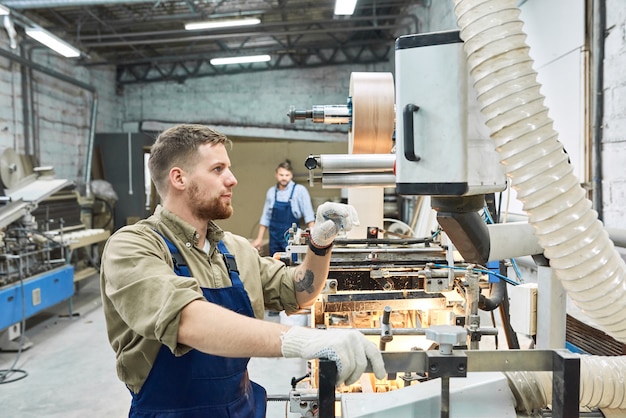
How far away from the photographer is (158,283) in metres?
0.96

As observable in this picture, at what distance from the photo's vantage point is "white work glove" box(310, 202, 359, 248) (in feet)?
4.65

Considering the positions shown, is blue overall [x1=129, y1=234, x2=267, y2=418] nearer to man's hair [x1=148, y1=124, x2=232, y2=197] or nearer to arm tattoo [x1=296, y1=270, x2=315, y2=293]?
man's hair [x1=148, y1=124, x2=232, y2=197]

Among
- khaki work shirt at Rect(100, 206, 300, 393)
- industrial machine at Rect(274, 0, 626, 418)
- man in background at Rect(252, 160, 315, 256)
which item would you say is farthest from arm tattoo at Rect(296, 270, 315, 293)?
man in background at Rect(252, 160, 315, 256)

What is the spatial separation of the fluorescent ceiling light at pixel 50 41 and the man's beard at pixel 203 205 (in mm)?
4069

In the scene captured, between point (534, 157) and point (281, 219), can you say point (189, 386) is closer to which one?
point (534, 157)

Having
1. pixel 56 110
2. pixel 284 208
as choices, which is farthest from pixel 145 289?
pixel 56 110

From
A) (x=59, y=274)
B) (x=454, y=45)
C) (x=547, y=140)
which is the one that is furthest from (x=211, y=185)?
(x=59, y=274)

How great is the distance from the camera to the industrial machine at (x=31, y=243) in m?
3.18

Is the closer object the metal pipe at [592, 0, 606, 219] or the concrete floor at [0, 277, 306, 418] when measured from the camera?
the metal pipe at [592, 0, 606, 219]

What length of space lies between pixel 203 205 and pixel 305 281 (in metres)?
0.39

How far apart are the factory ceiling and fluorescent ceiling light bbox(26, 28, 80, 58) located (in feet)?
0.33

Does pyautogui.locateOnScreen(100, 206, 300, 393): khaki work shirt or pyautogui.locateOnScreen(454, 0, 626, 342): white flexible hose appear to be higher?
pyautogui.locateOnScreen(454, 0, 626, 342): white flexible hose

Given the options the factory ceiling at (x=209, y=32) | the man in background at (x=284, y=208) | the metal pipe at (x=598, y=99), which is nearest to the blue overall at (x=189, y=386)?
the metal pipe at (x=598, y=99)

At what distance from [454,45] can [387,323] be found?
0.77 meters
